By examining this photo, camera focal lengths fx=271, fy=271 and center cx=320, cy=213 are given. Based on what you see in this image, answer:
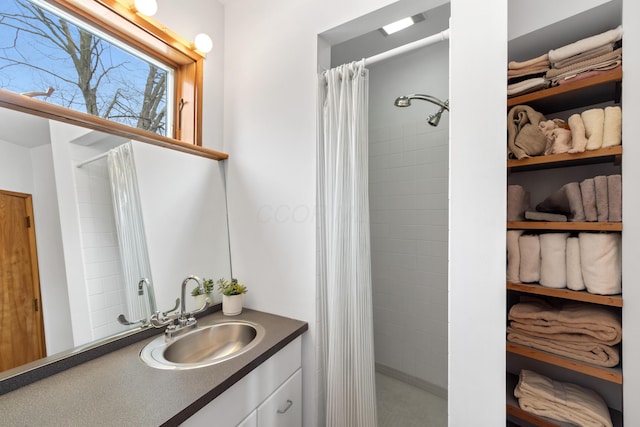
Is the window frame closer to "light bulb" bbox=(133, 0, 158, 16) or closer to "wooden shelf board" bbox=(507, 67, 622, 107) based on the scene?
"light bulb" bbox=(133, 0, 158, 16)

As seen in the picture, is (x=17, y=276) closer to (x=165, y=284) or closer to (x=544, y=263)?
(x=165, y=284)

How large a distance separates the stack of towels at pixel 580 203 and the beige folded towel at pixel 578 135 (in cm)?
12

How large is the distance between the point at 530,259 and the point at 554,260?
0.08 meters

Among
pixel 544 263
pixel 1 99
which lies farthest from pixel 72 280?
pixel 544 263

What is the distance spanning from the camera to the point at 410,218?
2209mm

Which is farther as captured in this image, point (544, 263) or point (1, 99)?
point (544, 263)

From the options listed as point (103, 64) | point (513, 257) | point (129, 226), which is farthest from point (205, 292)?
point (513, 257)

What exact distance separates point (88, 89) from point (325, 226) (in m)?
1.32

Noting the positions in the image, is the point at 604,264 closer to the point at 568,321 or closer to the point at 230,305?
the point at 568,321

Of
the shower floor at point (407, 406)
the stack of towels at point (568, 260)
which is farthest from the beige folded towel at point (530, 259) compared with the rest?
the shower floor at point (407, 406)

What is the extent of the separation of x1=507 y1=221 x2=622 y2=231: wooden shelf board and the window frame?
1.62 meters

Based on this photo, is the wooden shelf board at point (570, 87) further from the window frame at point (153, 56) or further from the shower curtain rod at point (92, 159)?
the shower curtain rod at point (92, 159)

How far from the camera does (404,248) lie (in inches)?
88.4

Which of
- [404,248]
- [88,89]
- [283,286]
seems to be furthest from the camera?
[404,248]
